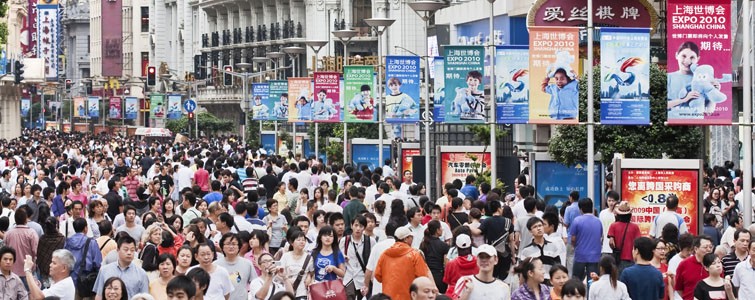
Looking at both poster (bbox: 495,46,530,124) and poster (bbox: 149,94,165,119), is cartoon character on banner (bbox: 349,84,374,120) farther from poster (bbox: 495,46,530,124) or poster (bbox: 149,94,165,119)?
poster (bbox: 149,94,165,119)

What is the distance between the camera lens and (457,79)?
30.5m

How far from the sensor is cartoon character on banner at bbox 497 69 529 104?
2770 centimetres

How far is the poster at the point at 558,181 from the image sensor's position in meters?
27.1

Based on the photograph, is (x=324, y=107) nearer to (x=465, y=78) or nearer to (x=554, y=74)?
(x=465, y=78)

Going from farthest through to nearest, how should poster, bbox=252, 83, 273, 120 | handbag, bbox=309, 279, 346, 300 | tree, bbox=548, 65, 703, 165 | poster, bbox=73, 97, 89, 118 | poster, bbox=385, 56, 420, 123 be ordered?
1. poster, bbox=73, 97, 89, 118
2. poster, bbox=252, 83, 273, 120
3. poster, bbox=385, 56, 420, 123
4. tree, bbox=548, 65, 703, 165
5. handbag, bbox=309, 279, 346, 300

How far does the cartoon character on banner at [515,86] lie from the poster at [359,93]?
38.5 feet

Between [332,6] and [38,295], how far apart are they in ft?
239

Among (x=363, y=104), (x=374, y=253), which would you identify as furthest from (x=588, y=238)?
(x=363, y=104)

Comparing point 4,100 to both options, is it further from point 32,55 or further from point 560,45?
point 560,45

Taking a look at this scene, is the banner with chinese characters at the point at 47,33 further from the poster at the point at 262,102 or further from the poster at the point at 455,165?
the poster at the point at 455,165

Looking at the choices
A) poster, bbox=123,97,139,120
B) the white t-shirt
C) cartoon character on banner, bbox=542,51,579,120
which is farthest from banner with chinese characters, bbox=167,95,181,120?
the white t-shirt

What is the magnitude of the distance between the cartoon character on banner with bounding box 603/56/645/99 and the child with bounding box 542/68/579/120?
1896mm

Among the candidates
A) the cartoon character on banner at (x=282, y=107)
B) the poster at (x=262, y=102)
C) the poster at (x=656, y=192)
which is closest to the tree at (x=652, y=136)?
the poster at (x=656, y=192)

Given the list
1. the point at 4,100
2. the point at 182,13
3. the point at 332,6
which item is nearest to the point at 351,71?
the point at 332,6
